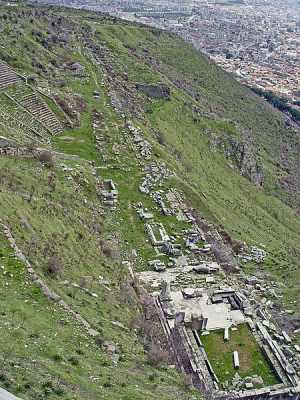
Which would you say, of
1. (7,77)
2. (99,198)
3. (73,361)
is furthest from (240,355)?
(7,77)

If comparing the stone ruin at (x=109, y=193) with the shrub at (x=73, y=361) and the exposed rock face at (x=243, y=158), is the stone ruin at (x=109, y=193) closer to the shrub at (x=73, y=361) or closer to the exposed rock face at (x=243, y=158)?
the shrub at (x=73, y=361)

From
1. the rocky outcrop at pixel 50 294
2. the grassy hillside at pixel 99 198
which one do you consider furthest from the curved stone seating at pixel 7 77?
the rocky outcrop at pixel 50 294

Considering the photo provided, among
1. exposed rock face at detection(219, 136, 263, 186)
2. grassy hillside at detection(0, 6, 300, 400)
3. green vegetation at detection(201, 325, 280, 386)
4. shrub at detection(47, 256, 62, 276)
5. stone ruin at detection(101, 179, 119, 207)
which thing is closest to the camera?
grassy hillside at detection(0, 6, 300, 400)

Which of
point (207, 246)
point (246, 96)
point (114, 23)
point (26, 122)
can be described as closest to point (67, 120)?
Answer: point (26, 122)

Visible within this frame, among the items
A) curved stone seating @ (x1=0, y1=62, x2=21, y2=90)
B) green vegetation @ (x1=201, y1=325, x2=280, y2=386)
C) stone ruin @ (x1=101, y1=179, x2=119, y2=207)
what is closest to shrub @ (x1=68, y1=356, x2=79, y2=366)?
Answer: green vegetation @ (x1=201, y1=325, x2=280, y2=386)

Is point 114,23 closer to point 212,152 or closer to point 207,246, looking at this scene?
point 212,152

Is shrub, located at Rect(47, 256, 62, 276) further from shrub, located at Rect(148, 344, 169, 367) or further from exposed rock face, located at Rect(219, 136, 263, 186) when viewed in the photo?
exposed rock face, located at Rect(219, 136, 263, 186)
